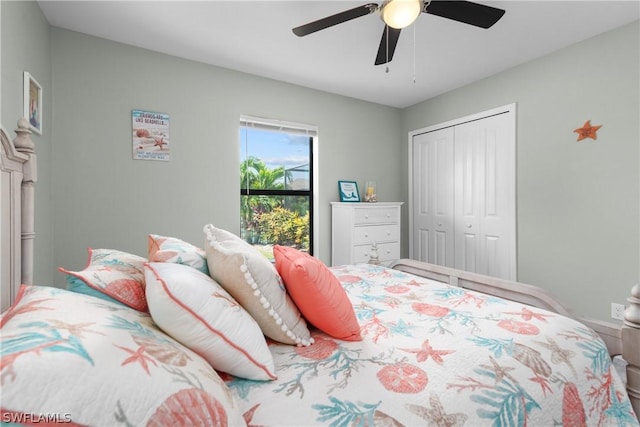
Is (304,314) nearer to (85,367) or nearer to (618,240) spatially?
(85,367)

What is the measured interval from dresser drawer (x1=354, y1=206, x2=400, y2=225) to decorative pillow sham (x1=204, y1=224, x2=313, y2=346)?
7.89 feet

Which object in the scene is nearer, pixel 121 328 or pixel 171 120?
pixel 121 328

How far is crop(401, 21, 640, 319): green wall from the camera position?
2348 mm

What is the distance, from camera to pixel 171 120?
2.80 m

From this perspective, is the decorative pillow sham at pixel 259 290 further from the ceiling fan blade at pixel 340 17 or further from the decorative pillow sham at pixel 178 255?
the ceiling fan blade at pixel 340 17

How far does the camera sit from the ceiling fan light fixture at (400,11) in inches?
61.1

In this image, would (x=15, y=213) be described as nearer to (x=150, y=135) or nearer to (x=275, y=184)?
(x=150, y=135)

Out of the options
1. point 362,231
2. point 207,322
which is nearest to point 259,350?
point 207,322

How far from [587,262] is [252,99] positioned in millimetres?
3394

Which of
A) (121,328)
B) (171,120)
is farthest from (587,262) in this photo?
(171,120)

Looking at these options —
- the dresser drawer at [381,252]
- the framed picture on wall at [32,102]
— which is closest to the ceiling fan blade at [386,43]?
the dresser drawer at [381,252]

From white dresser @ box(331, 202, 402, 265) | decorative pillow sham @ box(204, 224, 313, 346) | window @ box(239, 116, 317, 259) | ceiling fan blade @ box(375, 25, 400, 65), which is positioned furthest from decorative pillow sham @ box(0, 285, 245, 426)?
white dresser @ box(331, 202, 402, 265)

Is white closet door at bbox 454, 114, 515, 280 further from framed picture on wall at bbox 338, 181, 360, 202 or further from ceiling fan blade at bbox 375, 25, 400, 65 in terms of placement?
ceiling fan blade at bbox 375, 25, 400, 65

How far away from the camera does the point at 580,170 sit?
260cm
